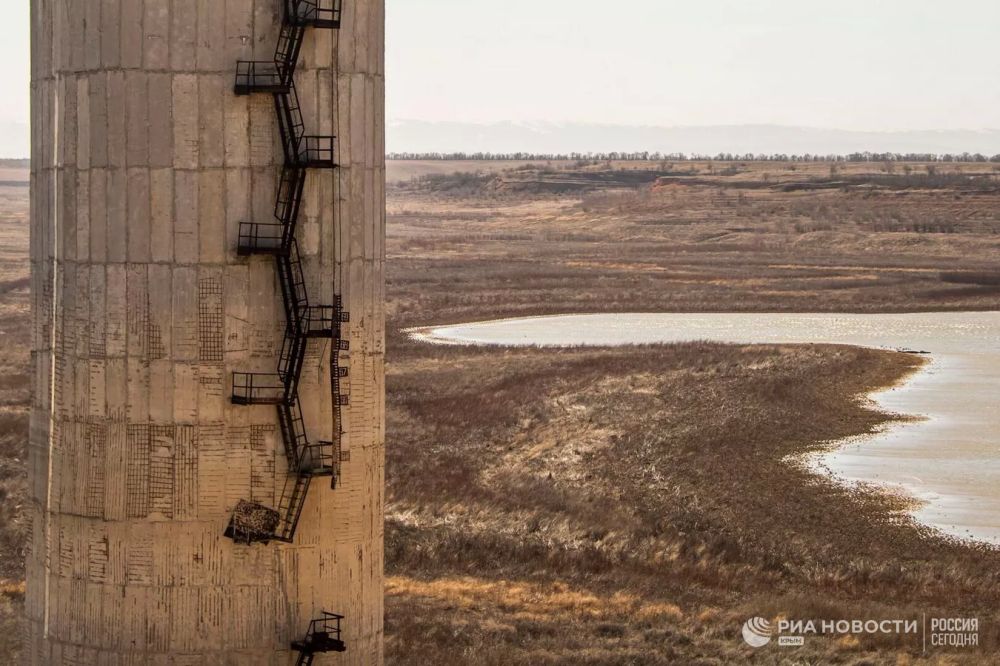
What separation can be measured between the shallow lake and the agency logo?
971cm

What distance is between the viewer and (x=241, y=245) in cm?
1752

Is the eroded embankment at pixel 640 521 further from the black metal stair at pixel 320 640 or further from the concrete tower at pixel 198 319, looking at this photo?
the concrete tower at pixel 198 319

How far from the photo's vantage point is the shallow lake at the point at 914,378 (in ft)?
132

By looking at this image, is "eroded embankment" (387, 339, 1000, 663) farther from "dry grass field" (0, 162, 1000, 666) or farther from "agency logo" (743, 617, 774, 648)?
"agency logo" (743, 617, 774, 648)

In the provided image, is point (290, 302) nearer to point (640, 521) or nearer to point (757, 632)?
point (757, 632)

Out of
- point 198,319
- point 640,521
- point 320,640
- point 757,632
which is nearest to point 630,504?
point 640,521

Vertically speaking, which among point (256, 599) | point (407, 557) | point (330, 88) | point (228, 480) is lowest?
point (407, 557)

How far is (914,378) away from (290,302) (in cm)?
4477

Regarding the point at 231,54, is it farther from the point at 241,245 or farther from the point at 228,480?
the point at 228,480

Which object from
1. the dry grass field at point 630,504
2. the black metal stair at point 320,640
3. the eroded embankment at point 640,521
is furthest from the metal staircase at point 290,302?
the eroded embankment at point 640,521

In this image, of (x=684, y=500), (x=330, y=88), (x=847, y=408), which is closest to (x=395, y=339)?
(x=847, y=408)

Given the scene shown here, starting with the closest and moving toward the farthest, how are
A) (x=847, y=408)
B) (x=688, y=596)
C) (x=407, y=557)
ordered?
1. (x=688, y=596)
2. (x=407, y=557)
3. (x=847, y=408)

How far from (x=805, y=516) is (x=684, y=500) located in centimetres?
312

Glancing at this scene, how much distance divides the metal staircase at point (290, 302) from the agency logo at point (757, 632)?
1016 cm
